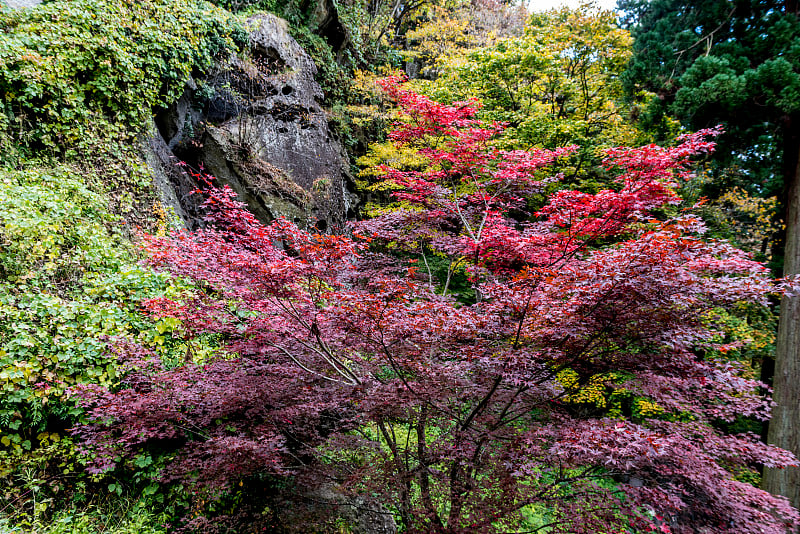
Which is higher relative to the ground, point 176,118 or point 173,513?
point 176,118

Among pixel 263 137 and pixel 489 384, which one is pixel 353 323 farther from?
pixel 263 137

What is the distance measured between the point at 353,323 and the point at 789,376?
5977 mm

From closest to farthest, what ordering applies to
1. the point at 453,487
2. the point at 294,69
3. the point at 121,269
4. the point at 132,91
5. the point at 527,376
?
1. the point at 527,376
2. the point at 453,487
3. the point at 121,269
4. the point at 132,91
5. the point at 294,69

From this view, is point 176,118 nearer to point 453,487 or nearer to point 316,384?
point 316,384

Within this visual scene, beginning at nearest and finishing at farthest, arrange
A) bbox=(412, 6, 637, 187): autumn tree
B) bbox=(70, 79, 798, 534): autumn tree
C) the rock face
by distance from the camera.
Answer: bbox=(70, 79, 798, 534): autumn tree, the rock face, bbox=(412, 6, 637, 187): autumn tree

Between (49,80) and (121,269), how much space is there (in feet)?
8.08

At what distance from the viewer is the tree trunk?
463 centimetres

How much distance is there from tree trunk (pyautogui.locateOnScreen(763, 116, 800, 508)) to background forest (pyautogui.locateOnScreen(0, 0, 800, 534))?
3cm

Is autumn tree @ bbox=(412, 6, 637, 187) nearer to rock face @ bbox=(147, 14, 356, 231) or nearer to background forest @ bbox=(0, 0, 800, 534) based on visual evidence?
background forest @ bbox=(0, 0, 800, 534)

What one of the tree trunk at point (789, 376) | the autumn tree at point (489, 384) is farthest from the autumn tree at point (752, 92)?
the autumn tree at point (489, 384)

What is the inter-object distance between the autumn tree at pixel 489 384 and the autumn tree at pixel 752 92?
2.54 metres

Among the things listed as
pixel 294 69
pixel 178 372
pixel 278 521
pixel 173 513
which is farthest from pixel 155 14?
pixel 278 521

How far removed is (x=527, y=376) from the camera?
261 centimetres

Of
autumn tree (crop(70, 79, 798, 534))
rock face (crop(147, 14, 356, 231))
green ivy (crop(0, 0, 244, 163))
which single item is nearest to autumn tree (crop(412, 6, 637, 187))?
rock face (crop(147, 14, 356, 231))
